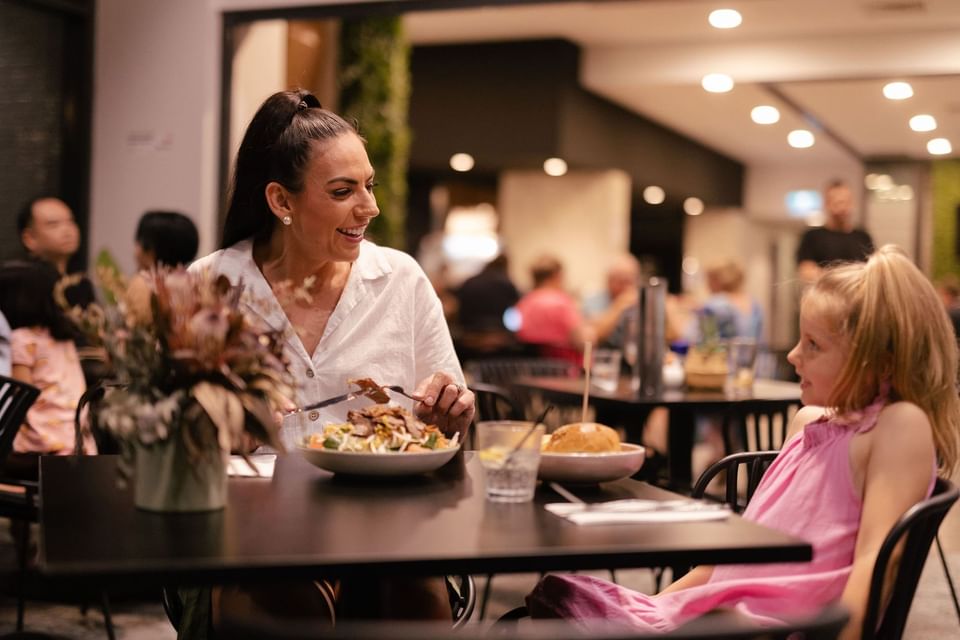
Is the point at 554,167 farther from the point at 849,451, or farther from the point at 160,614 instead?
the point at 849,451

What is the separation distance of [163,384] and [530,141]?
9.27m

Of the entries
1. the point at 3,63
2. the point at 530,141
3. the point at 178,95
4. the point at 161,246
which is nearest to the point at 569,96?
the point at 530,141

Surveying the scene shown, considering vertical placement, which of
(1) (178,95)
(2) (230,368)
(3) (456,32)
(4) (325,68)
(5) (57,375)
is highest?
(3) (456,32)

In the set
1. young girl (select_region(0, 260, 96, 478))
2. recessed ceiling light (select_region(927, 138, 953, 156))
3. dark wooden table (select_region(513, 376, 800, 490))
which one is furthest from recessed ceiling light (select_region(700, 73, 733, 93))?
young girl (select_region(0, 260, 96, 478))

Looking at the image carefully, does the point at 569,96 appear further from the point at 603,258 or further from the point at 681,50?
the point at 603,258

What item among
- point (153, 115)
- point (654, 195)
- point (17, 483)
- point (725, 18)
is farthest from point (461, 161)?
point (17, 483)

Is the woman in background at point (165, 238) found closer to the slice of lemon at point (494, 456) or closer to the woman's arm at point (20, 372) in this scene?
the woman's arm at point (20, 372)

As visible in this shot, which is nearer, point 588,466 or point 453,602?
point 588,466

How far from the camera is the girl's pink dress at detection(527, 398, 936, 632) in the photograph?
171cm

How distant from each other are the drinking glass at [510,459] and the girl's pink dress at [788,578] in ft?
0.47

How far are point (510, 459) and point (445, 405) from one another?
479mm

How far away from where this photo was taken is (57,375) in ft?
13.1

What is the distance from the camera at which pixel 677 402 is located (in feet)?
13.1

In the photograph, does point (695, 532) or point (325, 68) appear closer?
point (695, 532)
